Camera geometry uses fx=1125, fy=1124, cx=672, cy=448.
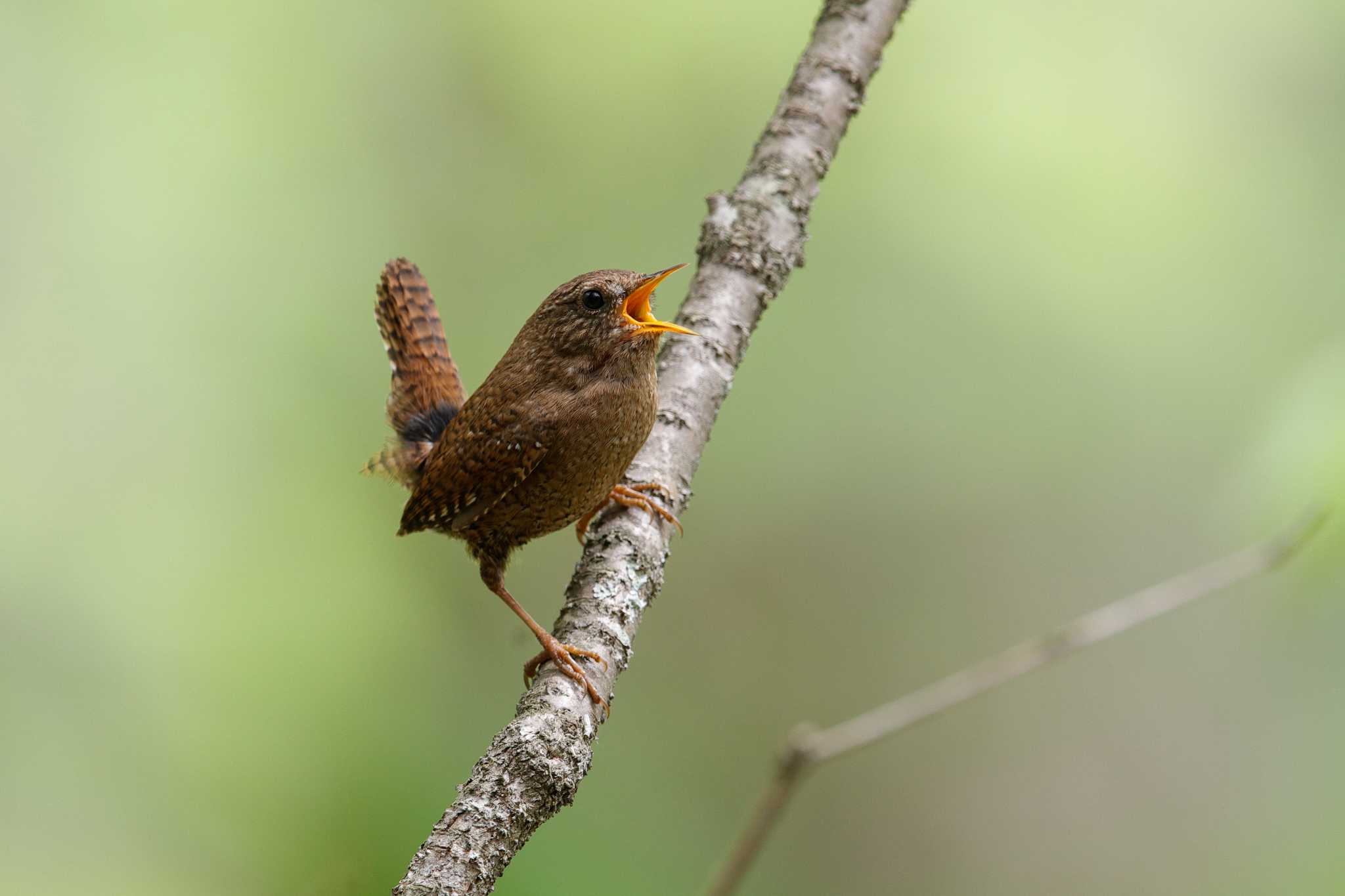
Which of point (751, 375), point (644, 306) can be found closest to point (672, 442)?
point (644, 306)

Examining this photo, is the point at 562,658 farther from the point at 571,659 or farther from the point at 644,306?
the point at 644,306

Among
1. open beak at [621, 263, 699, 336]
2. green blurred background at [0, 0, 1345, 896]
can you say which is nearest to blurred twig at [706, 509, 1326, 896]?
open beak at [621, 263, 699, 336]

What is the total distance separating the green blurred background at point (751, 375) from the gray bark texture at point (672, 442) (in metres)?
1.31

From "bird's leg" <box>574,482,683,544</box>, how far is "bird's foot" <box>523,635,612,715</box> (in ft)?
1.54

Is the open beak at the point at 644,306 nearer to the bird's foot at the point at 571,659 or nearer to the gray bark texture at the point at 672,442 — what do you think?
the gray bark texture at the point at 672,442

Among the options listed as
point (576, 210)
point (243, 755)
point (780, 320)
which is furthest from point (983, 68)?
point (243, 755)

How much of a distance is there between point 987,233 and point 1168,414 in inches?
37.3

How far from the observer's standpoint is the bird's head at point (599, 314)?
2508 millimetres

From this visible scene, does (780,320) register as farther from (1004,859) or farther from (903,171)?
(1004,859)

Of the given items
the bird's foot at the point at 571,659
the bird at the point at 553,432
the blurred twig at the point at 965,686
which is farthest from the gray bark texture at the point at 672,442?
the blurred twig at the point at 965,686

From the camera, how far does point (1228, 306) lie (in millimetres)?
4180

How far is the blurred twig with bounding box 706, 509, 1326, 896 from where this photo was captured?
1498mm

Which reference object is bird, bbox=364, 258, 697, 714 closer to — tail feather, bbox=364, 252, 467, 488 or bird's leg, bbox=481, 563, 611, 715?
bird's leg, bbox=481, 563, 611, 715

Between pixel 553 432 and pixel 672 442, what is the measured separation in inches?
13.2
